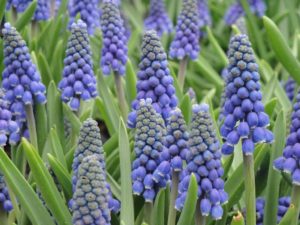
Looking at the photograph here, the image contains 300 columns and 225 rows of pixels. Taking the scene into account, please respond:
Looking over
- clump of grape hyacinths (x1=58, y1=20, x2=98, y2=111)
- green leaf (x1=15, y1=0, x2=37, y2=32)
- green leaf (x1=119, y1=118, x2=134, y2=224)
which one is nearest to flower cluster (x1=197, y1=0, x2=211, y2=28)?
green leaf (x1=15, y1=0, x2=37, y2=32)

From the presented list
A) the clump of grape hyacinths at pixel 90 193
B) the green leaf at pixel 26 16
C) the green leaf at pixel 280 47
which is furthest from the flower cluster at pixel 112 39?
the clump of grape hyacinths at pixel 90 193

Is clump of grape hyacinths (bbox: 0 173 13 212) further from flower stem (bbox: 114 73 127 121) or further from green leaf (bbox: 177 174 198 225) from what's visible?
flower stem (bbox: 114 73 127 121)

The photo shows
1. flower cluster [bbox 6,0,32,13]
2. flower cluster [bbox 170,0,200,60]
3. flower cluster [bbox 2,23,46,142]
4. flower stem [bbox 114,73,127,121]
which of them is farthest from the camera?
flower cluster [bbox 6,0,32,13]

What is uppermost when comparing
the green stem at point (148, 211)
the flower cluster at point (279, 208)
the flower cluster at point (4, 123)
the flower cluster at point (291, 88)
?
the flower cluster at point (4, 123)

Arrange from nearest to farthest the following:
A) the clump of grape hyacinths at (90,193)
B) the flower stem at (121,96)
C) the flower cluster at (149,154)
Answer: the clump of grape hyacinths at (90,193) < the flower cluster at (149,154) < the flower stem at (121,96)

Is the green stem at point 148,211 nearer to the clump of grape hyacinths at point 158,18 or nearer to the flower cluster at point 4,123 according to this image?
the flower cluster at point 4,123

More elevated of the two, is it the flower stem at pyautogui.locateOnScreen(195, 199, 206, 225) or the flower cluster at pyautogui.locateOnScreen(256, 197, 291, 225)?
the flower stem at pyautogui.locateOnScreen(195, 199, 206, 225)
